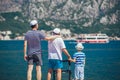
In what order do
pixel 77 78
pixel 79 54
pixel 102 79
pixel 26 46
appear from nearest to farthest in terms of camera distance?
pixel 26 46 → pixel 79 54 → pixel 77 78 → pixel 102 79

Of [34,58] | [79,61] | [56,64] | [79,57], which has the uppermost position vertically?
[79,57]

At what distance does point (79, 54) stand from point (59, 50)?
285 centimetres

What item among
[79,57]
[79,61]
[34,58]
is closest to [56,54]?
[34,58]

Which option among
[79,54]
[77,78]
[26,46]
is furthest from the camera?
[77,78]

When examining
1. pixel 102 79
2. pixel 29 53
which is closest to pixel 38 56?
pixel 29 53

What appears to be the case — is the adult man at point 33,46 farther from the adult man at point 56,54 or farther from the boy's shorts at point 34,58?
the adult man at point 56,54

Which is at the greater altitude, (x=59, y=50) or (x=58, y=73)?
(x=59, y=50)

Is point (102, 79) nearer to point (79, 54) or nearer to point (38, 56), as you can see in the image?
point (79, 54)

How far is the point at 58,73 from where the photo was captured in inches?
763

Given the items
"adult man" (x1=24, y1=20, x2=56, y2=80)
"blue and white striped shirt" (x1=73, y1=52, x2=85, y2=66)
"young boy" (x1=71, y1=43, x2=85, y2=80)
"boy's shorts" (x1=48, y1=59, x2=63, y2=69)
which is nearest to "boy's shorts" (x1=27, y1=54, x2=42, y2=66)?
"adult man" (x1=24, y1=20, x2=56, y2=80)

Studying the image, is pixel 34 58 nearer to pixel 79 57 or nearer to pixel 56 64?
pixel 56 64

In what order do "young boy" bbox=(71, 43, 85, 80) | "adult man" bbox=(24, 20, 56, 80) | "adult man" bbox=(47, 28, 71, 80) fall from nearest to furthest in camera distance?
1. "adult man" bbox=(24, 20, 56, 80)
2. "adult man" bbox=(47, 28, 71, 80)
3. "young boy" bbox=(71, 43, 85, 80)

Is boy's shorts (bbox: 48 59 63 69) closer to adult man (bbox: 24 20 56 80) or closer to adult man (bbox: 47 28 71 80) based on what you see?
adult man (bbox: 47 28 71 80)

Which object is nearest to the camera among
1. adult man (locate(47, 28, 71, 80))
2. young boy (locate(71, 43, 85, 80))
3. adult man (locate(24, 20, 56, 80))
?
adult man (locate(24, 20, 56, 80))
